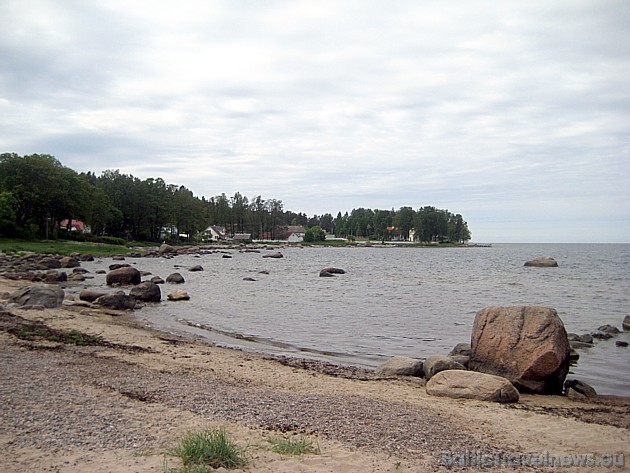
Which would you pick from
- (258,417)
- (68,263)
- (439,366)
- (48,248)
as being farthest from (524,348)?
(48,248)

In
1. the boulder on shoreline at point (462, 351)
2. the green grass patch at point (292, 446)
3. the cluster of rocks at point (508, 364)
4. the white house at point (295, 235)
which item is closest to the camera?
the green grass patch at point (292, 446)

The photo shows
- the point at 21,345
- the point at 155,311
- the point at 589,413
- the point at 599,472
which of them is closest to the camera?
the point at 599,472

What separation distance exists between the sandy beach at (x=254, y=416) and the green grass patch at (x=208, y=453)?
0.15m

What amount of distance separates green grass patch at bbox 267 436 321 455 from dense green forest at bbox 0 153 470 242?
212ft

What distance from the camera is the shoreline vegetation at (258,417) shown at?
5738 mm

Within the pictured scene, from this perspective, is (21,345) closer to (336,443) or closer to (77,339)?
(77,339)

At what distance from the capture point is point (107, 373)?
374 inches

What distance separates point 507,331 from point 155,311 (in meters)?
15.4

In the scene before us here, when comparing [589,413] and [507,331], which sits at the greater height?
[507,331]

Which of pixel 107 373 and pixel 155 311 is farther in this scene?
pixel 155 311

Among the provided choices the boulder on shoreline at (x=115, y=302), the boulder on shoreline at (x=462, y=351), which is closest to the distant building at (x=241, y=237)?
the boulder on shoreline at (x=115, y=302)

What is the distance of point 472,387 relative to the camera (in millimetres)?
9875

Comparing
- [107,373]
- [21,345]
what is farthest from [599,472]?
[21,345]

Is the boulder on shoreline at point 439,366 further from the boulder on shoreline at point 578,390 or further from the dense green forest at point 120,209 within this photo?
the dense green forest at point 120,209
